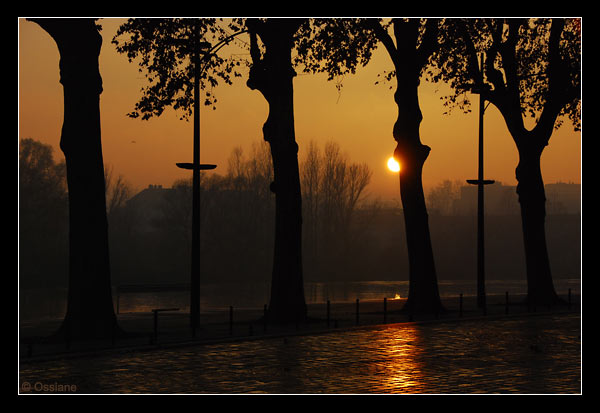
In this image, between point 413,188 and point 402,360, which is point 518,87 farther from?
point 402,360

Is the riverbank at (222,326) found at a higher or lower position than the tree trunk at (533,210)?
lower

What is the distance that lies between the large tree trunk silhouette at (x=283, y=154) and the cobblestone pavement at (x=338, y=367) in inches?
125

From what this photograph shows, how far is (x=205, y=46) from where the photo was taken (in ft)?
82.0

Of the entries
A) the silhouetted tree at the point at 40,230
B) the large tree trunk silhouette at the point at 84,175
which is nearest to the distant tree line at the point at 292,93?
the large tree trunk silhouette at the point at 84,175

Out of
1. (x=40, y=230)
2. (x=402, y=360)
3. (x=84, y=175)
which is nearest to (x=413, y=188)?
(x=84, y=175)

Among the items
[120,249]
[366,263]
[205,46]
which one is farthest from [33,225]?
[205,46]

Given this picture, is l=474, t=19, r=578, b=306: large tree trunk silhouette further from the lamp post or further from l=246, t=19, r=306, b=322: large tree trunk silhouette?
the lamp post

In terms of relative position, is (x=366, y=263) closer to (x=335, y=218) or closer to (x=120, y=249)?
(x=335, y=218)

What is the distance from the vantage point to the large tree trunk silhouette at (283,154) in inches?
1029

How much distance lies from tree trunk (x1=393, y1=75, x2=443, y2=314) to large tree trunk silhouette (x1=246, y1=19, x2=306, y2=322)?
15.7ft

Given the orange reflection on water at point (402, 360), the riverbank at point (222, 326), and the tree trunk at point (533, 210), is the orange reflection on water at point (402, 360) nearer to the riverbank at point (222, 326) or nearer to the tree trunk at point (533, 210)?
the riverbank at point (222, 326)

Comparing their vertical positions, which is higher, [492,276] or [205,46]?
[205,46]

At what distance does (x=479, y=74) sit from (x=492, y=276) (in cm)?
6719
